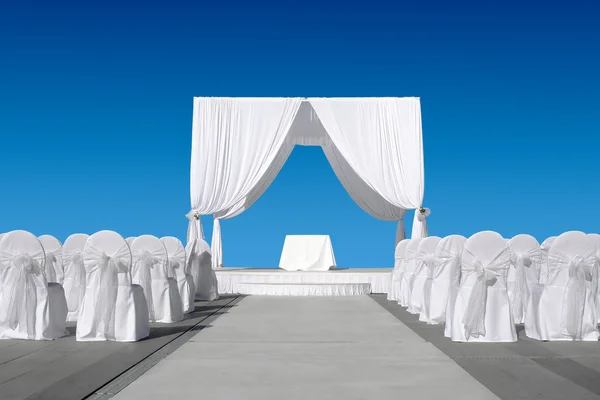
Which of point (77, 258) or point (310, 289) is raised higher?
point (77, 258)

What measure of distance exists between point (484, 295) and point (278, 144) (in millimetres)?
8740

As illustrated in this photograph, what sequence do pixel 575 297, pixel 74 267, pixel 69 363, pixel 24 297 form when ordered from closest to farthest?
pixel 69 363 → pixel 575 297 → pixel 24 297 → pixel 74 267

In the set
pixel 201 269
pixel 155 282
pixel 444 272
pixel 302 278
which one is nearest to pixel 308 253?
pixel 302 278

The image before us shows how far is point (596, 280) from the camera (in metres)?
6.32

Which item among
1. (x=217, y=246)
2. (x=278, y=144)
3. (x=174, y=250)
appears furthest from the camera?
(x=217, y=246)

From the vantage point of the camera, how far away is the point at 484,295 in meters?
6.09

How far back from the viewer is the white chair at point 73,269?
28.1 ft

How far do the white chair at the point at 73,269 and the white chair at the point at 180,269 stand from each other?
1.03 m

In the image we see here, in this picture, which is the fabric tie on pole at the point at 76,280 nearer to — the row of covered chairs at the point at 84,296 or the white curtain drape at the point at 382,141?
the row of covered chairs at the point at 84,296

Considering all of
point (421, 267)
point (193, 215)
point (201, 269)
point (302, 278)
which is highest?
point (193, 215)

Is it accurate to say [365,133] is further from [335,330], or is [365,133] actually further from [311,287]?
[335,330]

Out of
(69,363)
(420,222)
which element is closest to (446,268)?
(69,363)

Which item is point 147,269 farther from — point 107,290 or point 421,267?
point 421,267

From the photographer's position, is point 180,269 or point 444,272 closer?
point 444,272
